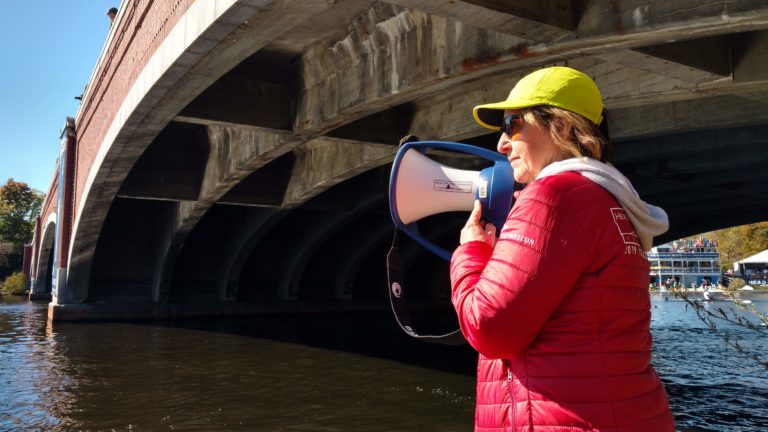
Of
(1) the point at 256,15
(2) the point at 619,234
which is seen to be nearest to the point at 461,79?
(1) the point at 256,15

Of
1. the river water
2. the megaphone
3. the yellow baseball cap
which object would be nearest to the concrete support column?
the river water

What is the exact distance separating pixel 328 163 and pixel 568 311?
14.4m

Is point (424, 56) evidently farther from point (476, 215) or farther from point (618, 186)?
point (618, 186)

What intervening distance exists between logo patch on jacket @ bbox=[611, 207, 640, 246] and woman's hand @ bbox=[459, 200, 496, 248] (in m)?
0.39

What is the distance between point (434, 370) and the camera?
12.3 m

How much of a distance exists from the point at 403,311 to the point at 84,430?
7.26 meters

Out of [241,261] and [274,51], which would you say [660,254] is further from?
[274,51]

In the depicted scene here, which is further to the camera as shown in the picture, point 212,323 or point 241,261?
point 241,261

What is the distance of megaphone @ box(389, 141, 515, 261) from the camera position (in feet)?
6.89

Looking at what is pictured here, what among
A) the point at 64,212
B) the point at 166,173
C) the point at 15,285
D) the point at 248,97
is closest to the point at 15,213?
the point at 15,285

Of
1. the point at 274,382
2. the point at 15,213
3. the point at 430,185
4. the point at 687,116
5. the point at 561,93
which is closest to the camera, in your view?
the point at 561,93

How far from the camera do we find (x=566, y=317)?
4.99 ft

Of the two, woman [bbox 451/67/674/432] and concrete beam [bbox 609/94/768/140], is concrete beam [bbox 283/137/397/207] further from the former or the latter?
woman [bbox 451/67/674/432]

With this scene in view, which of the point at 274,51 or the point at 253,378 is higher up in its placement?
the point at 274,51
